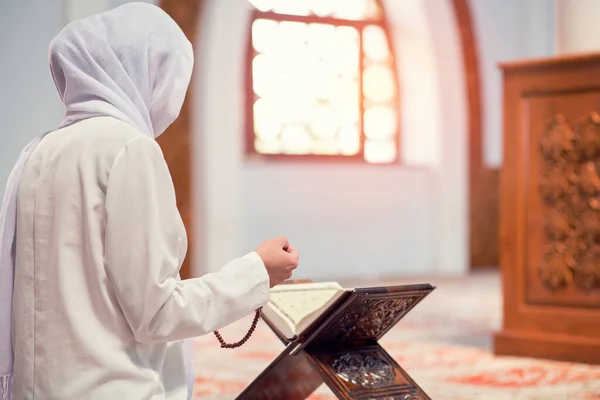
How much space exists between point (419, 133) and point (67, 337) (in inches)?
334

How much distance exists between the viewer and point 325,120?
9.45 meters

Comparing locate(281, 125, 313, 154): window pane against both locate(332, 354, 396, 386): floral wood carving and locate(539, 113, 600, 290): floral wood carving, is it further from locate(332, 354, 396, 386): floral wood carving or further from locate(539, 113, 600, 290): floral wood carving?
locate(332, 354, 396, 386): floral wood carving

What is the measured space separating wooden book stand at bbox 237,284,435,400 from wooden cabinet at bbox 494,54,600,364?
6.56ft

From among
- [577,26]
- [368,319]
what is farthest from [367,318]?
[577,26]

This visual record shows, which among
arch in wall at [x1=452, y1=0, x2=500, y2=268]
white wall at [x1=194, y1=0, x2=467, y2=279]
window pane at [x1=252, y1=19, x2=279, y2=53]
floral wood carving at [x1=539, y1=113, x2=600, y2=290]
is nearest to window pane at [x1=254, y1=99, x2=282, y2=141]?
white wall at [x1=194, y1=0, x2=467, y2=279]

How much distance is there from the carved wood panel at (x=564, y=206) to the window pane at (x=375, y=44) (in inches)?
220

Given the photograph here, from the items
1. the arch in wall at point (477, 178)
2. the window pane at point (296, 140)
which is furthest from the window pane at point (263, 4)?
the arch in wall at point (477, 178)

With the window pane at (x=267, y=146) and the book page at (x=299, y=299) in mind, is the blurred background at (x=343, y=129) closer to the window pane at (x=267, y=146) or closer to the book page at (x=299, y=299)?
the window pane at (x=267, y=146)

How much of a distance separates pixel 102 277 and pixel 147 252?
115 mm

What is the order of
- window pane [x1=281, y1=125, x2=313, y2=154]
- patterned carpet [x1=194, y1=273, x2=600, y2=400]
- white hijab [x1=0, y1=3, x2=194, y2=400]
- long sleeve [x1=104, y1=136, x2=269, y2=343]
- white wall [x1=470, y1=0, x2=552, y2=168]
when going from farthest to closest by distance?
white wall [x1=470, y1=0, x2=552, y2=168] → window pane [x1=281, y1=125, x2=313, y2=154] → patterned carpet [x1=194, y1=273, x2=600, y2=400] → white hijab [x1=0, y1=3, x2=194, y2=400] → long sleeve [x1=104, y1=136, x2=269, y2=343]

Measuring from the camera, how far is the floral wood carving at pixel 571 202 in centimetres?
419

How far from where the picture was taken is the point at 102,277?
1752 millimetres

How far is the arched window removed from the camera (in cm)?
913

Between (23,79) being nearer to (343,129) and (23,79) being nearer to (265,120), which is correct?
(265,120)
